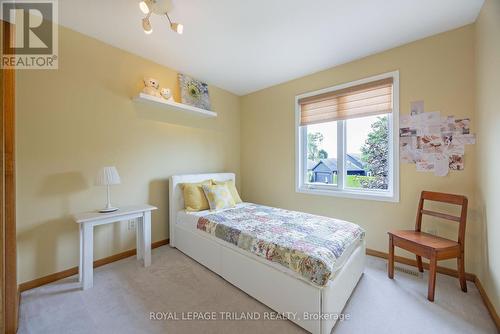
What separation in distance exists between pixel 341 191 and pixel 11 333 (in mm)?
3428

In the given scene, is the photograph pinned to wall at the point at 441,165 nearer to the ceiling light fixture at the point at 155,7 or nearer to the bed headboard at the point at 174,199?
the ceiling light fixture at the point at 155,7

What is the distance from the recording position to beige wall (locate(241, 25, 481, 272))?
205 cm

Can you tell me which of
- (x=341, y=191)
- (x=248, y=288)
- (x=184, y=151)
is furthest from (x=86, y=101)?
(x=341, y=191)

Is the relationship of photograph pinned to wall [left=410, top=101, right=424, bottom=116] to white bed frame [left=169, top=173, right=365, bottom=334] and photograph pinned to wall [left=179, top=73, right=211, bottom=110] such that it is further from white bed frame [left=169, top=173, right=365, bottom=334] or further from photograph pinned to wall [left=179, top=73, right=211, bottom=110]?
photograph pinned to wall [left=179, top=73, right=211, bottom=110]

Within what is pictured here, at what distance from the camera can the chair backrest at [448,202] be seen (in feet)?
6.10

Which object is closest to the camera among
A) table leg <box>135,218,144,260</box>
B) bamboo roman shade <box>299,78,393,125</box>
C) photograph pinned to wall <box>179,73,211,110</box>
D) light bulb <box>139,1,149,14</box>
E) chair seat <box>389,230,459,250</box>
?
light bulb <box>139,1,149,14</box>

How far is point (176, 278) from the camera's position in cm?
211

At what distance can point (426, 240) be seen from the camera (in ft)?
6.23

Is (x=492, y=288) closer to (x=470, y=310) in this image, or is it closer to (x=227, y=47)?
(x=470, y=310)

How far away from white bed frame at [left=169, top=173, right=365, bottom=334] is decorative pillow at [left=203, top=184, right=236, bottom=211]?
1.52 ft

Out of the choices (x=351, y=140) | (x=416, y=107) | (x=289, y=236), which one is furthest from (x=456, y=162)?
(x=289, y=236)

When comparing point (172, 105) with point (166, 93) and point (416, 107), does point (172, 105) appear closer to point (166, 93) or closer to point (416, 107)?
point (166, 93)

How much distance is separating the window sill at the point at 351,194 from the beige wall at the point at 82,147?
208 cm

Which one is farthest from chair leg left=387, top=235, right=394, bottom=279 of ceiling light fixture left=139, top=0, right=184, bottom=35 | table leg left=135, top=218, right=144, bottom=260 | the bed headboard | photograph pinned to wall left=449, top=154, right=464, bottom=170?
ceiling light fixture left=139, top=0, right=184, bottom=35
